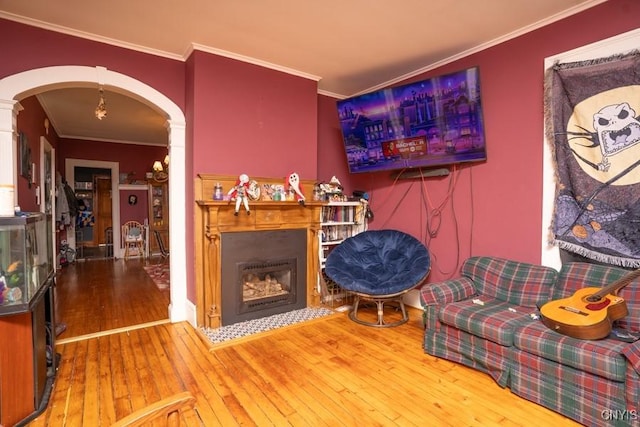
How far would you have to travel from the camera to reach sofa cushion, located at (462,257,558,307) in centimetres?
251

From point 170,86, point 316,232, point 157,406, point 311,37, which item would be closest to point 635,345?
point 157,406

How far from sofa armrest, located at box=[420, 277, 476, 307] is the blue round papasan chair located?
353mm

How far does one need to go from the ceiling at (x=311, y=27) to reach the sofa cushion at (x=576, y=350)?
2.30 meters

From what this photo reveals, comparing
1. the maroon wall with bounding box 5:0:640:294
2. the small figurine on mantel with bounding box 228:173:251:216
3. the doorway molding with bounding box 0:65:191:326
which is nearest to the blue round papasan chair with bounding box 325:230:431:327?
the maroon wall with bounding box 5:0:640:294

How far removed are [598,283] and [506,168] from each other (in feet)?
3.76

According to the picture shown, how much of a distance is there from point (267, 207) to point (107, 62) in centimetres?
189

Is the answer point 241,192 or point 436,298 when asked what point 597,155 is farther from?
point 241,192

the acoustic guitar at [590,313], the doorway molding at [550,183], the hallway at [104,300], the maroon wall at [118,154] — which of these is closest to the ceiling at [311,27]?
the doorway molding at [550,183]

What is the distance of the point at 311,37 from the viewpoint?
286cm

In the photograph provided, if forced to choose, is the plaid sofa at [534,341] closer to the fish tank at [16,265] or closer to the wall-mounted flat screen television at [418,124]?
the wall-mounted flat screen television at [418,124]

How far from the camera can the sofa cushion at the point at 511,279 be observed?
98.8 inches

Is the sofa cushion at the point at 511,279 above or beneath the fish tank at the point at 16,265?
beneath

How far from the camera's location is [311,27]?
2.70 meters

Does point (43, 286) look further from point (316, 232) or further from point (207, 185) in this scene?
point (316, 232)
